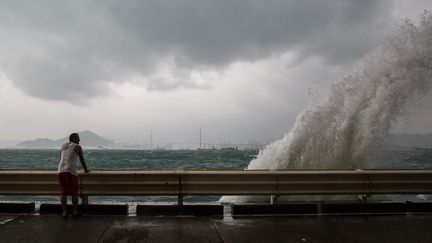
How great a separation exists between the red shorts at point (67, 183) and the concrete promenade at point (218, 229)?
0.47m

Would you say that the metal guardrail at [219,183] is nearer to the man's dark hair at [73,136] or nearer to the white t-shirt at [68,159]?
the white t-shirt at [68,159]

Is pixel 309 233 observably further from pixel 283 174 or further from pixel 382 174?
pixel 382 174

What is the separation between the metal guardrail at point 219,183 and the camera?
26.5 feet

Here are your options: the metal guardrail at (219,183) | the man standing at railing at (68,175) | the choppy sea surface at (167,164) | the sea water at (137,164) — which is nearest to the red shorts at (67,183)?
the man standing at railing at (68,175)

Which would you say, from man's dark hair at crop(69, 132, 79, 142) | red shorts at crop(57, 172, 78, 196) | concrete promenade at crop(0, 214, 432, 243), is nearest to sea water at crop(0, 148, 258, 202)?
man's dark hair at crop(69, 132, 79, 142)

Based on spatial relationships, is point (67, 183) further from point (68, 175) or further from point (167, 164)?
point (167, 164)

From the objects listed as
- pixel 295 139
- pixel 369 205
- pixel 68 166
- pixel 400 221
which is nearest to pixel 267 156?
pixel 295 139

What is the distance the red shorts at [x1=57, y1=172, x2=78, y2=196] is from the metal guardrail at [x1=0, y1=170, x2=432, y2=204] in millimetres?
421

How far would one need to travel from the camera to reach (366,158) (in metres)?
13.7

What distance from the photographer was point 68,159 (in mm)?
7707

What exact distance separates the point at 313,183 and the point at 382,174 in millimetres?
1429

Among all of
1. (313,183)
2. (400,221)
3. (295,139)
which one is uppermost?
(295,139)

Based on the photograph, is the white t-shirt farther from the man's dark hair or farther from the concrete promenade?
the concrete promenade

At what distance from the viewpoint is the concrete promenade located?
629 cm
